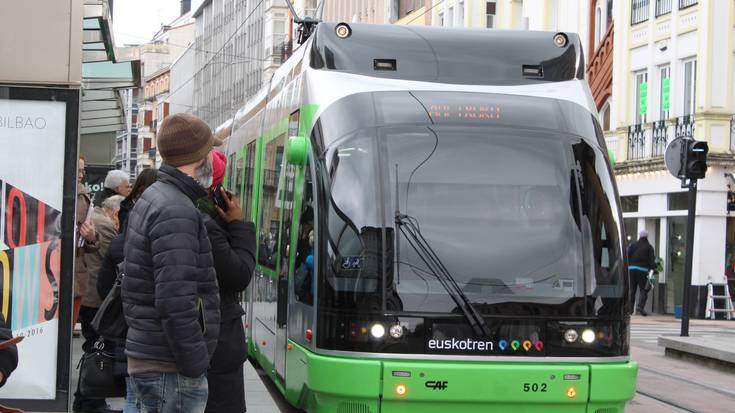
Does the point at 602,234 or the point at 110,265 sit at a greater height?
the point at 602,234

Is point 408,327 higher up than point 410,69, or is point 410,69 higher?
point 410,69

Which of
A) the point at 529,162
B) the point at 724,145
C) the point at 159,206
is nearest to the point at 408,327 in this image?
the point at 529,162

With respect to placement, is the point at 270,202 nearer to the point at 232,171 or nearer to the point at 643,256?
the point at 232,171

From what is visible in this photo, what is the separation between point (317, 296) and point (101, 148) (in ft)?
89.3

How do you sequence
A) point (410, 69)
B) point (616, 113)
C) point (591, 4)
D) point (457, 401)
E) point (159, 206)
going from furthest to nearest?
point (591, 4) → point (616, 113) → point (410, 69) → point (457, 401) → point (159, 206)

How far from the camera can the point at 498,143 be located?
30.9ft

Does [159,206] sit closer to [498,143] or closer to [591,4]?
[498,143]

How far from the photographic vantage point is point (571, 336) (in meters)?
9.05

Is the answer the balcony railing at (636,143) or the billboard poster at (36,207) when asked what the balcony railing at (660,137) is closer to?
the balcony railing at (636,143)

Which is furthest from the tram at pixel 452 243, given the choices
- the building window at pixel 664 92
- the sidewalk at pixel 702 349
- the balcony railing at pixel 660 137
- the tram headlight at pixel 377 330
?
the building window at pixel 664 92

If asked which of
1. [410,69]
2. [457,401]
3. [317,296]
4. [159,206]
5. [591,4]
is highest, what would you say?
[591,4]

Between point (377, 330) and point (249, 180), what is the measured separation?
22.8 ft

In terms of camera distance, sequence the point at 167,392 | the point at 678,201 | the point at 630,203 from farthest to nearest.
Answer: the point at 630,203, the point at 678,201, the point at 167,392

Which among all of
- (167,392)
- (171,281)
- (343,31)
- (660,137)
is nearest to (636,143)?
(660,137)
